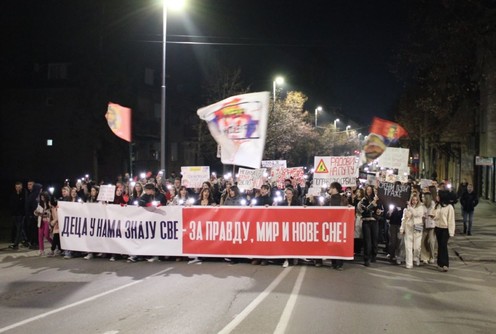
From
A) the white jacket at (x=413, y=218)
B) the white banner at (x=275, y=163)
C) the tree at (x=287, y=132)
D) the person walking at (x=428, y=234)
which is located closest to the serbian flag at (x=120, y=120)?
the white banner at (x=275, y=163)

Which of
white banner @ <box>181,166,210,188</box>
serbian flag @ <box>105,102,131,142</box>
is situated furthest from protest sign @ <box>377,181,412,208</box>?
serbian flag @ <box>105,102,131,142</box>

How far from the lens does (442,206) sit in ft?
37.4

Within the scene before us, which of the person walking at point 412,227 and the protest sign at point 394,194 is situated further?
the protest sign at point 394,194

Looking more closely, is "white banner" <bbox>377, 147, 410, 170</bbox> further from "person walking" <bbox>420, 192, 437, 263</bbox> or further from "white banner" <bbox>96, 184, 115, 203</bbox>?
"white banner" <bbox>96, 184, 115, 203</bbox>

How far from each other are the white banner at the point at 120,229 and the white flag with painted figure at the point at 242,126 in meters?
2.04

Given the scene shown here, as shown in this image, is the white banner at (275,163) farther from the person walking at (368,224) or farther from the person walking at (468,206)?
the person walking at (368,224)

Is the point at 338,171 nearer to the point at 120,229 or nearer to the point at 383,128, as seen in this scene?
the point at 383,128

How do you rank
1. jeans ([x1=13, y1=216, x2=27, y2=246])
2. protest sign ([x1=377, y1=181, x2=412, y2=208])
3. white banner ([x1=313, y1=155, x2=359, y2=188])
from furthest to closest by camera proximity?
1. white banner ([x1=313, y1=155, x2=359, y2=188])
2. jeans ([x1=13, y1=216, x2=27, y2=246])
3. protest sign ([x1=377, y1=181, x2=412, y2=208])

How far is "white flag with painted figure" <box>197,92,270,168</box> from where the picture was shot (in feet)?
34.3

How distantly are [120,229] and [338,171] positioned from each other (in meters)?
6.91

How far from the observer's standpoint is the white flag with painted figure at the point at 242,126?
10.4 metres

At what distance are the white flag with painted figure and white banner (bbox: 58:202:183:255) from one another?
204 centimetres

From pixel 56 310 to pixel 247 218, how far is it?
4948 millimetres

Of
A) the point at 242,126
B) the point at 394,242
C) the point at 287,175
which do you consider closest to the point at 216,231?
the point at 242,126
